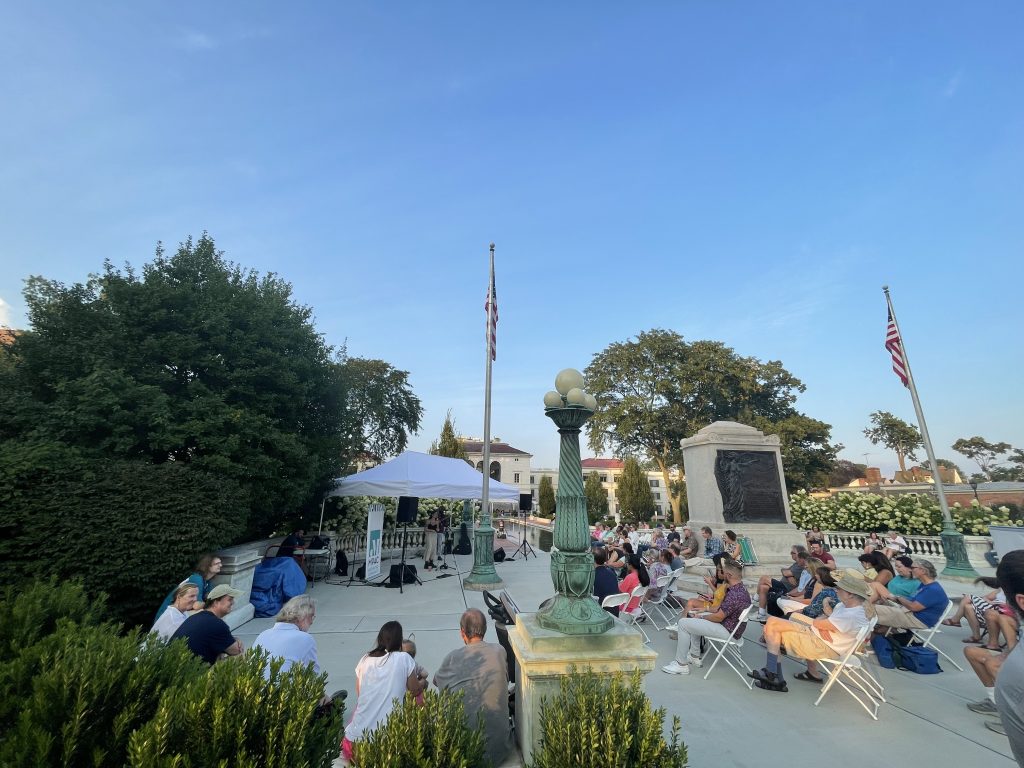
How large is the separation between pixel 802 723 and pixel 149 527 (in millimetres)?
8550

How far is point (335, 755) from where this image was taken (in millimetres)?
2193

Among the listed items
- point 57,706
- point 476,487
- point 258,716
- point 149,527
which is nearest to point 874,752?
point 258,716

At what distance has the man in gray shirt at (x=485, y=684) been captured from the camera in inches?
128

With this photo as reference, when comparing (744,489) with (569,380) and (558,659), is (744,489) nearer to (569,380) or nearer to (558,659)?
(569,380)

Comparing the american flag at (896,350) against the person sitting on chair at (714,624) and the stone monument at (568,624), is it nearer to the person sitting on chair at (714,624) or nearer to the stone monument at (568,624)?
the person sitting on chair at (714,624)

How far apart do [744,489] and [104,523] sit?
48.2ft

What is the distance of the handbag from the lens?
547cm

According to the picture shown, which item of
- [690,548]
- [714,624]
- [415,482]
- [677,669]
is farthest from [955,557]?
[415,482]

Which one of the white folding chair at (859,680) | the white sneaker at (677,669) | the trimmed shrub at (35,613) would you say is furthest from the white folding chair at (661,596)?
the trimmed shrub at (35,613)

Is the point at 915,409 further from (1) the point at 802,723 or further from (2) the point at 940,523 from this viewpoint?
(1) the point at 802,723

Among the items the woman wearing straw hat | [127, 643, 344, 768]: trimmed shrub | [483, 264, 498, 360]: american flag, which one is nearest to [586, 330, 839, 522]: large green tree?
[483, 264, 498, 360]: american flag

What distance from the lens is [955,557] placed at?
39.3 ft

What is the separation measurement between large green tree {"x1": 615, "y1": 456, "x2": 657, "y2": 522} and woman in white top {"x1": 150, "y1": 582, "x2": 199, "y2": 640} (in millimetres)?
38264

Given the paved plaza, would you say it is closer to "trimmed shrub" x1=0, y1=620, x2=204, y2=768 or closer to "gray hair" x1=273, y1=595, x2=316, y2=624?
"gray hair" x1=273, y1=595, x2=316, y2=624
